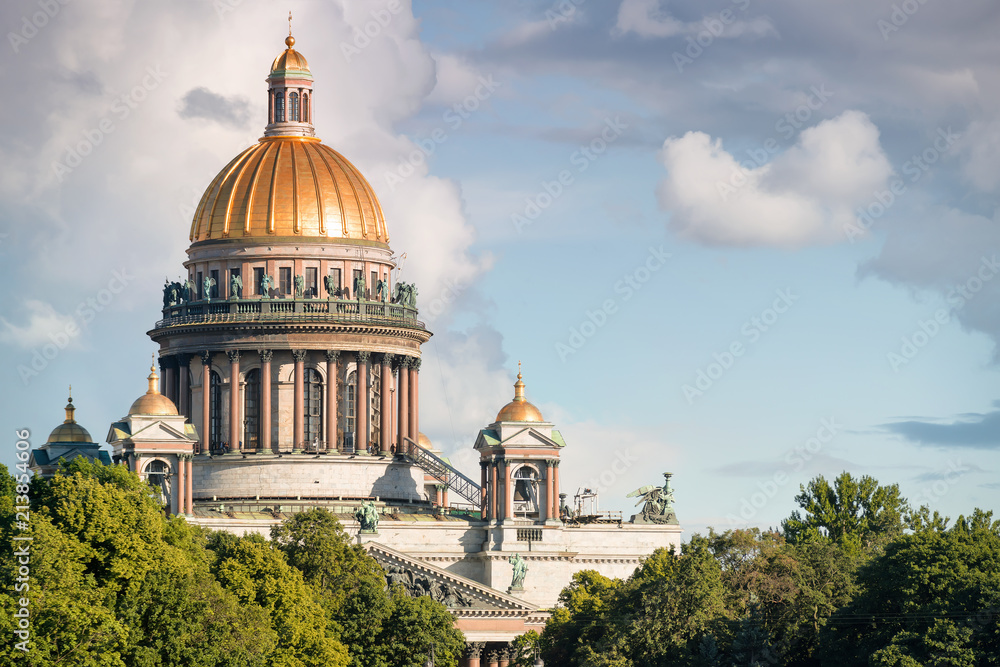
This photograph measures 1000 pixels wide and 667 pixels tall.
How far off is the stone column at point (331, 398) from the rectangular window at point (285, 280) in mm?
4781

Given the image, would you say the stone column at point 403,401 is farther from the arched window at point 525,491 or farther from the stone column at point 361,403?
the arched window at point 525,491

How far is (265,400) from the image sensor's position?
175 meters

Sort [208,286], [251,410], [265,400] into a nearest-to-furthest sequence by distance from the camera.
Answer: [265,400], [208,286], [251,410]

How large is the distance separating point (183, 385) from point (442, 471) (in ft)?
58.3

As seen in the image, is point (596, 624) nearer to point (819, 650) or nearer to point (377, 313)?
point (819, 650)

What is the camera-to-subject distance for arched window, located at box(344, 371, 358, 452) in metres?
178

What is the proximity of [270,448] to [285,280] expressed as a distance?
10.8m

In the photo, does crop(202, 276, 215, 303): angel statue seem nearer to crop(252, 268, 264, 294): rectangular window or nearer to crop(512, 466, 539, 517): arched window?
crop(252, 268, 264, 294): rectangular window

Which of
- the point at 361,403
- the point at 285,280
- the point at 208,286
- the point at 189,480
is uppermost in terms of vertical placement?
the point at 285,280

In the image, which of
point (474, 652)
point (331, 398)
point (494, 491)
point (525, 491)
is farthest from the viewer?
point (331, 398)

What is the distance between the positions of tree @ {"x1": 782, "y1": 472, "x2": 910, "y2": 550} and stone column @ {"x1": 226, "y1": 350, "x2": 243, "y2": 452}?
4164 cm

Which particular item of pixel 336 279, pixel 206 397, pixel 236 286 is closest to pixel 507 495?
pixel 336 279

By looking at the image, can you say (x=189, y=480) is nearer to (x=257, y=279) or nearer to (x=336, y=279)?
(x=257, y=279)

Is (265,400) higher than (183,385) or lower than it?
lower
